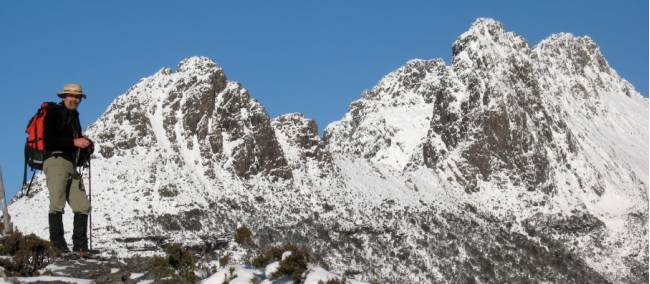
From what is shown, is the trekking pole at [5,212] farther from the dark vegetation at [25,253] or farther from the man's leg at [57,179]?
the man's leg at [57,179]

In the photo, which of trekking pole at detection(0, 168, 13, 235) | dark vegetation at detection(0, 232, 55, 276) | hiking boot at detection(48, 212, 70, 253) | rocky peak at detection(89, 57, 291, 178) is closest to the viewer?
dark vegetation at detection(0, 232, 55, 276)

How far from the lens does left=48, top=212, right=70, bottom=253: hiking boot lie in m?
17.6

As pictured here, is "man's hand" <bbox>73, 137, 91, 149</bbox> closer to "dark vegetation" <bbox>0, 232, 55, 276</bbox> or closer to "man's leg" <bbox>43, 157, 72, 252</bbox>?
"man's leg" <bbox>43, 157, 72, 252</bbox>

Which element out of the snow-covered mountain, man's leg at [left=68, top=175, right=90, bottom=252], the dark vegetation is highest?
the snow-covered mountain

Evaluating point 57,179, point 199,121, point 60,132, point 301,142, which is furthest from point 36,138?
point 301,142

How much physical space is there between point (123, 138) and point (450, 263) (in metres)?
52.4

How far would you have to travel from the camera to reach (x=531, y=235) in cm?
18488

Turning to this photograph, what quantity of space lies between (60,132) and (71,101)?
2.13 feet

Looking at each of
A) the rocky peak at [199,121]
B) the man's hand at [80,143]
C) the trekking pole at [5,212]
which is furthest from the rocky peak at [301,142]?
the man's hand at [80,143]

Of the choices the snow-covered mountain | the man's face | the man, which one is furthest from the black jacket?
the snow-covered mountain

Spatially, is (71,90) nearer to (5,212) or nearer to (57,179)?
(57,179)

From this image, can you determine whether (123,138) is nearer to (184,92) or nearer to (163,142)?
(163,142)

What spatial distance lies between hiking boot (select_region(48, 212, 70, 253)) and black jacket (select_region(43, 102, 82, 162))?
115 centimetres

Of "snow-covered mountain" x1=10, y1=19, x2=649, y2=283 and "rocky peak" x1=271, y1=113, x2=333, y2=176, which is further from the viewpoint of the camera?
"rocky peak" x1=271, y1=113, x2=333, y2=176
